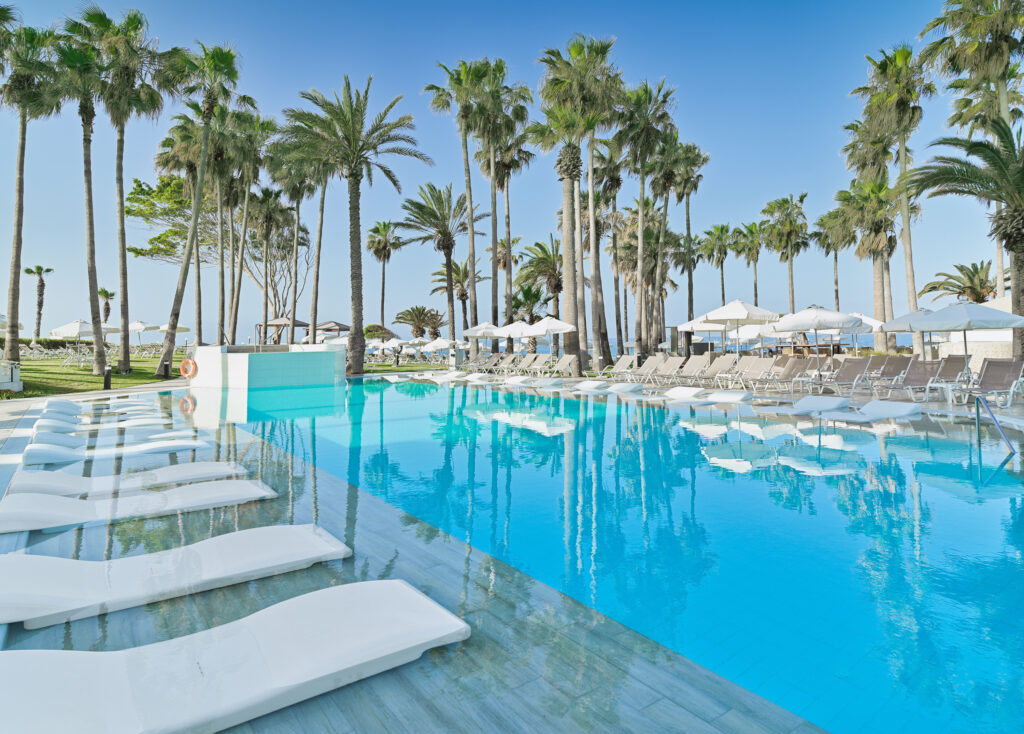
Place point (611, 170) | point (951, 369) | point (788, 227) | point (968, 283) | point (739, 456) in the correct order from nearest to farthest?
point (739, 456), point (951, 369), point (611, 170), point (968, 283), point (788, 227)

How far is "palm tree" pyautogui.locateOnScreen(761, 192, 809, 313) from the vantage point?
39.7m

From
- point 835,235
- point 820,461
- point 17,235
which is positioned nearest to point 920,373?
point 820,461

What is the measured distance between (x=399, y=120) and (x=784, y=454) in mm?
19219

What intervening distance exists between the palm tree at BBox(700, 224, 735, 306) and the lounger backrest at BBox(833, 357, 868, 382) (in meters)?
35.6

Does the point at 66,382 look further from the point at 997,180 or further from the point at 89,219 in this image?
the point at 997,180

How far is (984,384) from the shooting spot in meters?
10.0

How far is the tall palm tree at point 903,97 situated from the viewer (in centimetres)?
1930

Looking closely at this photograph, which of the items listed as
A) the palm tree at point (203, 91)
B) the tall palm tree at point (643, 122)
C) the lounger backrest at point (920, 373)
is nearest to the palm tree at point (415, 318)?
the tall palm tree at point (643, 122)

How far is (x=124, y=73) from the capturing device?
18016 mm

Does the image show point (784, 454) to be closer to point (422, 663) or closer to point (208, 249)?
point (422, 663)

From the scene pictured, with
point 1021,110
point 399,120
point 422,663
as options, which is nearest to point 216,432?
point 422,663

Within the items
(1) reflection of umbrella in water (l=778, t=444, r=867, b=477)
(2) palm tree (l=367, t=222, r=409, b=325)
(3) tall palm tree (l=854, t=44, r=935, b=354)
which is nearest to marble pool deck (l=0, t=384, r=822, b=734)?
(1) reflection of umbrella in water (l=778, t=444, r=867, b=477)

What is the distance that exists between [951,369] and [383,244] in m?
38.0

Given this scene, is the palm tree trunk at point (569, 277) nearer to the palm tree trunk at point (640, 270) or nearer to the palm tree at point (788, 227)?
the palm tree trunk at point (640, 270)
